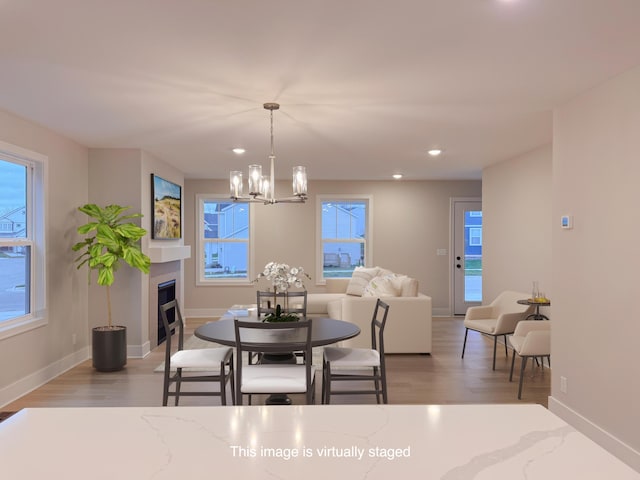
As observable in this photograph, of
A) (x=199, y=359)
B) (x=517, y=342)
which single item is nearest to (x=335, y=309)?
(x=517, y=342)

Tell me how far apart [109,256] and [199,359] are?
2.00m

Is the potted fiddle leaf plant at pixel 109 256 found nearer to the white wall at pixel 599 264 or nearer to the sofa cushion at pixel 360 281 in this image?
the sofa cushion at pixel 360 281

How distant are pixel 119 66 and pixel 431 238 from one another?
6.59 m

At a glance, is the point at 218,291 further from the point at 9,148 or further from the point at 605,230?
the point at 605,230

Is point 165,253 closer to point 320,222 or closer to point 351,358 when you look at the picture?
point 320,222

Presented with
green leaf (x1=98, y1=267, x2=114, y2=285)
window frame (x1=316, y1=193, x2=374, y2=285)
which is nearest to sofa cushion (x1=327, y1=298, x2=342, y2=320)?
window frame (x1=316, y1=193, x2=374, y2=285)

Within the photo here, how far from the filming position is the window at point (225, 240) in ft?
28.0

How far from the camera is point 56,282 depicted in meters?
4.79

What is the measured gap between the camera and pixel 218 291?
8.46 meters

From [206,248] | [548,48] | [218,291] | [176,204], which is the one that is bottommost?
[218,291]

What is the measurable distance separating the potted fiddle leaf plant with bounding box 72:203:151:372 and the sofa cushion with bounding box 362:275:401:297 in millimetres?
2650

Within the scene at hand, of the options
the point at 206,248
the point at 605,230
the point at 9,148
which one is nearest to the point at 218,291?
the point at 206,248

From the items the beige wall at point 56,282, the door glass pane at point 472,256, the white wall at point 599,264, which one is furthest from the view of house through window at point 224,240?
the white wall at point 599,264

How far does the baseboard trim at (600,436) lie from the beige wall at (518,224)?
1.50 meters
